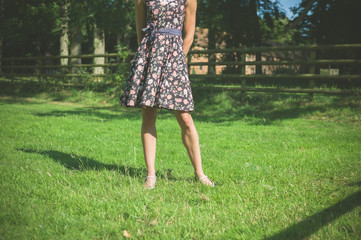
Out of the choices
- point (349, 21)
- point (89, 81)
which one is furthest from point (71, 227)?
point (349, 21)

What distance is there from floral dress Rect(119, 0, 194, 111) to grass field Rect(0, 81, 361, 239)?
75 centimetres

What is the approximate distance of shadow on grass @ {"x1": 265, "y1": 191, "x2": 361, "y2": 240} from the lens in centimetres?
189

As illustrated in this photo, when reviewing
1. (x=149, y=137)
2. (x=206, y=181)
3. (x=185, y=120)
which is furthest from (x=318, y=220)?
(x=149, y=137)

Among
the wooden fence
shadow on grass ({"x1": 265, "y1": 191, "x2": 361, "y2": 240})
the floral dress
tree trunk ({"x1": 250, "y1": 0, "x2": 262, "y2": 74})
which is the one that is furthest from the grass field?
tree trunk ({"x1": 250, "y1": 0, "x2": 262, "y2": 74})

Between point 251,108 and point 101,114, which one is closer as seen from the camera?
point 101,114

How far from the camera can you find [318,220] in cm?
205

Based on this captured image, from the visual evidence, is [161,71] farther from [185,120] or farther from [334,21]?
[334,21]

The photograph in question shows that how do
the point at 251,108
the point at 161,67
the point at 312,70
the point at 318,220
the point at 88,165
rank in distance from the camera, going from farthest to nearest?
1. the point at 312,70
2. the point at 251,108
3. the point at 88,165
4. the point at 161,67
5. the point at 318,220

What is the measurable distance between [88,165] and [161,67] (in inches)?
57.9

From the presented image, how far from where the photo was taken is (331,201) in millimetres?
2377

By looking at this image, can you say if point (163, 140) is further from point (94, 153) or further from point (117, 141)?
point (94, 153)

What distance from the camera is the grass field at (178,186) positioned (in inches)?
80.3

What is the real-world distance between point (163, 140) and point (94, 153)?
1.29 m

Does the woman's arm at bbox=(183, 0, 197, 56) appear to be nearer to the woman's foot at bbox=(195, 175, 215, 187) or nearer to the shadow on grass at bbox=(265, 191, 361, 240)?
the woman's foot at bbox=(195, 175, 215, 187)
